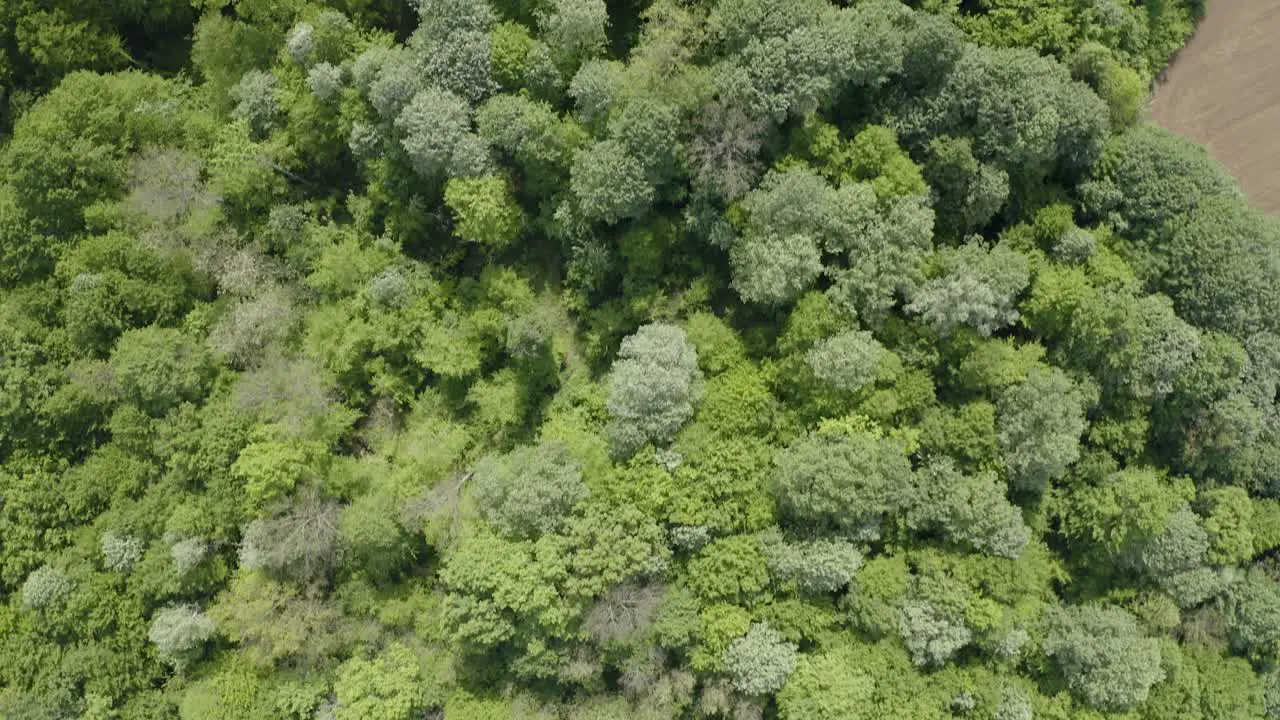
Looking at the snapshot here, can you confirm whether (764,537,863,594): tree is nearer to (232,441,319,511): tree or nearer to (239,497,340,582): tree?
(239,497,340,582): tree

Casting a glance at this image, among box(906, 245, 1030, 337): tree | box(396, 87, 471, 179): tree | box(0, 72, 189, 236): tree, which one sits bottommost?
box(0, 72, 189, 236): tree

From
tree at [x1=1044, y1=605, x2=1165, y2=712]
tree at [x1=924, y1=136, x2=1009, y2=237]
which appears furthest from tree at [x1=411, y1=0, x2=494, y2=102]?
tree at [x1=1044, y1=605, x2=1165, y2=712]

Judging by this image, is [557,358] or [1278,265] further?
[557,358]

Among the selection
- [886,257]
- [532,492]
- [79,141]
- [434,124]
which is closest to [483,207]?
[434,124]

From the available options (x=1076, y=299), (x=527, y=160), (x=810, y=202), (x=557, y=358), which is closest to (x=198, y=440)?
(x=557, y=358)

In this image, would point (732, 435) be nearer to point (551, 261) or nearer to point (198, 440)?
point (551, 261)

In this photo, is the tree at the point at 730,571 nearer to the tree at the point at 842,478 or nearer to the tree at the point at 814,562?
the tree at the point at 814,562
